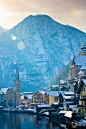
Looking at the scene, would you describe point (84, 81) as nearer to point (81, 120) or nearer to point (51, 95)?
point (81, 120)

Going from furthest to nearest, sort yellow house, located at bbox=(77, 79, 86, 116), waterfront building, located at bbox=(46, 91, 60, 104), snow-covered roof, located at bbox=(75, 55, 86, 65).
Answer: waterfront building, located at bbox=(46, 91, 60, 104)
snow-covered roof, located at bbox=(75, 55, 86, 65)
yellow house, located at bbox=(77, 79, 86, 116)

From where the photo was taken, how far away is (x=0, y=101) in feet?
366

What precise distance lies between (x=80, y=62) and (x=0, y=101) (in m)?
52.5

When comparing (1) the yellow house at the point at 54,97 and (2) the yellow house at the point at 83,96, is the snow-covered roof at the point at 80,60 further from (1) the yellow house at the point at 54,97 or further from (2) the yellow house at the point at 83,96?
(2) the yellow house at the point at 83,96

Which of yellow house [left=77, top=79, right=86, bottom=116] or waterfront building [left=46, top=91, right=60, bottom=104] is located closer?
yellow house [left=77, top=79, right=86, bottom=116]

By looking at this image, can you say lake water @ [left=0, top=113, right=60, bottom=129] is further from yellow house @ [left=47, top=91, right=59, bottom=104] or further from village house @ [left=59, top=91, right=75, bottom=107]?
yellow house @ [left=47, top=91, right=59, bottom=104]

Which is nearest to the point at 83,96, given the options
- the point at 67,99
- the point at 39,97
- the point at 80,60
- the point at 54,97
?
the point at 67,99

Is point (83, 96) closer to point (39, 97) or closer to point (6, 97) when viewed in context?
point (39, 97)

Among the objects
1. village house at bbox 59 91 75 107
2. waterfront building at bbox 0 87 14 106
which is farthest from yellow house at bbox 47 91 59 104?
waterfront building at bbox 0 87 14 106

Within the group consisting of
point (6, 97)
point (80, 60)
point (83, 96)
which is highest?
point (80, 60)

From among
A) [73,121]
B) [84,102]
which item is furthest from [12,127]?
[84,102]

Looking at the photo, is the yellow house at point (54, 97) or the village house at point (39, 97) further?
the village house at point (39, 97)

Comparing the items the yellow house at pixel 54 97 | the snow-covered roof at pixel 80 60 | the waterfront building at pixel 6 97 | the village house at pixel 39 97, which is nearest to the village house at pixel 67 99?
the snow-covered roof at pixel 80 60

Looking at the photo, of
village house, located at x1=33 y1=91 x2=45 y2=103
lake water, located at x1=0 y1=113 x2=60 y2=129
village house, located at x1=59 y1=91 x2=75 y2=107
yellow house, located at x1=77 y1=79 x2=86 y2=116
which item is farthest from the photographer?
village house, located at x1=33 y1=91 x2=45 y2=103
